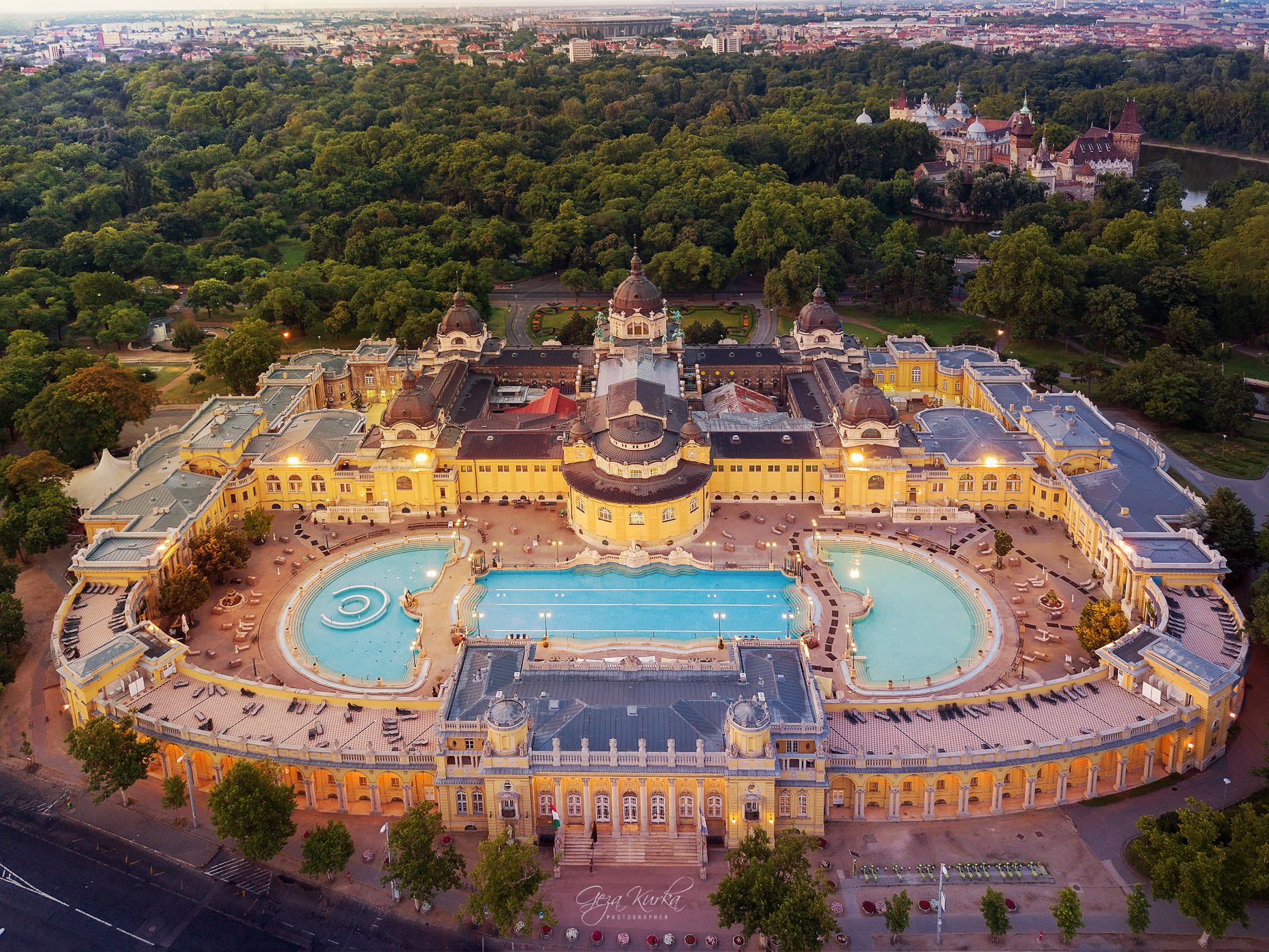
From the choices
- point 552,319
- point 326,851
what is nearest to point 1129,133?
point 552,319

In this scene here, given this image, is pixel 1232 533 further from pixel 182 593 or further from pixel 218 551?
pixel 182 593

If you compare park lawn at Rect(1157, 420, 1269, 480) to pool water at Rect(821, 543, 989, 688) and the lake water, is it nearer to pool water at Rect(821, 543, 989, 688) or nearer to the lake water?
pool water at Rect(821, 543, 989, 688)

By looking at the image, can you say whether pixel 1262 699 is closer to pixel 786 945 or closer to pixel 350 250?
pixel 786 945

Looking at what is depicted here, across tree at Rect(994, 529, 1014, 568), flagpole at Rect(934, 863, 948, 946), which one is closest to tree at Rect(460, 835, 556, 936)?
flagpole at Rect(934, 863, 948, 946)

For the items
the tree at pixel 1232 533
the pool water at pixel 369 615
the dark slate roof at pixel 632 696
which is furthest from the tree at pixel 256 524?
the tree at pixel 1232 533

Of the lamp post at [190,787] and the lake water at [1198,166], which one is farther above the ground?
the lake water at [1198,166]

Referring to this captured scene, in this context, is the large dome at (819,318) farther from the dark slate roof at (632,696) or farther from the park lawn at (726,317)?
the dark slate roof at (632,696)
